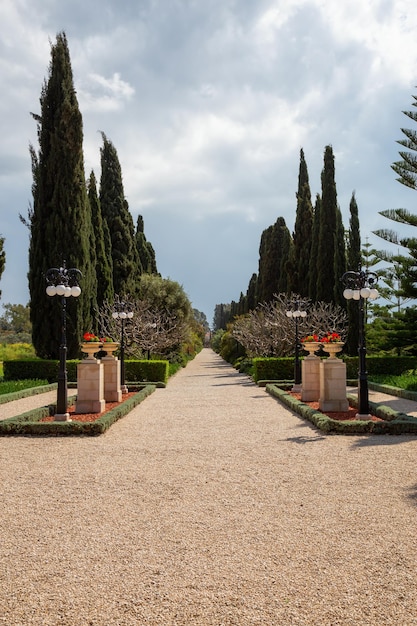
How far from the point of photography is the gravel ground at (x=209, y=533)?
9.79ft

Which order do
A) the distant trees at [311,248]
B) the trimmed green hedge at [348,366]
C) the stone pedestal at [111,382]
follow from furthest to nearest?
the distant trees at [311,248]
the trimmed green hedge at [348,366]
the stone pedestal at [111,382]

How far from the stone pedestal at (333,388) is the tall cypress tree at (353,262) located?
14.0m

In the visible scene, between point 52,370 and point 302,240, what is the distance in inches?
715

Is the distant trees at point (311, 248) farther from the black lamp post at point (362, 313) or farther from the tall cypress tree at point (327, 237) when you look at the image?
the black lamp post at point (362, 313)

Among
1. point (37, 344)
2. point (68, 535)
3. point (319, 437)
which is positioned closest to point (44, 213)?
point (37, 344)

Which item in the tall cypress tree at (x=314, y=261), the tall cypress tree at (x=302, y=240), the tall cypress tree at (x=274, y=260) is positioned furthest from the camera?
the tall cypress tree at (x=274, y=260)

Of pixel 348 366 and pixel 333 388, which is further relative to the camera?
pixel 348 366

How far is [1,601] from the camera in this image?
121 inches

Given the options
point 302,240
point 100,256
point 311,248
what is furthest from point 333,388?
point 302,240

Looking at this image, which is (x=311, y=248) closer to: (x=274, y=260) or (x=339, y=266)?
(x=339, y=266)

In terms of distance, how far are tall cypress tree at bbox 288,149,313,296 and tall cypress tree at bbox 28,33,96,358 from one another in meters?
13.9

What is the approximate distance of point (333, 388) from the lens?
1088 centimetres

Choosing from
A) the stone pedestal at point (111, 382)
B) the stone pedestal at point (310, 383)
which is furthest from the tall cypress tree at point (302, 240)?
the stone pedestal at point (111, 382)

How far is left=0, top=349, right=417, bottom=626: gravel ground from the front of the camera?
9.79ft
